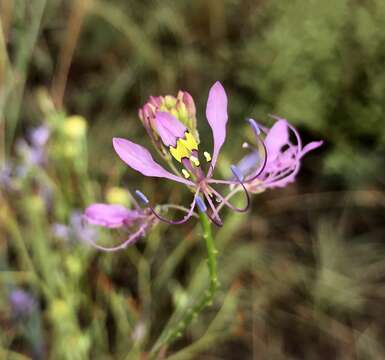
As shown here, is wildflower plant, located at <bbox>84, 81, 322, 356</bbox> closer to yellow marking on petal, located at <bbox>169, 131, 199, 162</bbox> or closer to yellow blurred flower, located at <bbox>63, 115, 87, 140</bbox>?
yellow marking on petal, located at <bbox>169, 131, 199, 162</bbox>

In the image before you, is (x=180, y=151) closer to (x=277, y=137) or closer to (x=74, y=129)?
(x=277, y=137)

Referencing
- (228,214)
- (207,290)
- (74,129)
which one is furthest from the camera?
(228,214)

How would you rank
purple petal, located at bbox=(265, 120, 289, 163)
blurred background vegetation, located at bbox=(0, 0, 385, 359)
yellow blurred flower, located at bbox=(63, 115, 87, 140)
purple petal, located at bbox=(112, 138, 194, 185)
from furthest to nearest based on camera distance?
blurred background vegetation, located at bbox=(0, 0, 385, 359), yellow blurred flower, located at bbox=(63, 115, 87, 140), purple petal, located at bbox=(265, 120, 289, 163), purple petal, located at bbox=(112, 138, 194, 185)

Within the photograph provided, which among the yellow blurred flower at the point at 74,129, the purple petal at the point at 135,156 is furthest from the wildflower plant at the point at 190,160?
the yellow blurred flower at the point at 74,129

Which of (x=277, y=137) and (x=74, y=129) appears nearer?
(x=277, y=137)

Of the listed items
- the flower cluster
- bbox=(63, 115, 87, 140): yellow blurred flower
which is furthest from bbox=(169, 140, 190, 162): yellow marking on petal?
bbox=(63, 115, 87, 140): yellow blurred flower

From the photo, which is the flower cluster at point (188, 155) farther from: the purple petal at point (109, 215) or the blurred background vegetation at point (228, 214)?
the blurred background vegetation at point (228, 214)

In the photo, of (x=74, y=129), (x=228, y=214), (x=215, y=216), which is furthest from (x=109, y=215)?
(x=228, y=214)
